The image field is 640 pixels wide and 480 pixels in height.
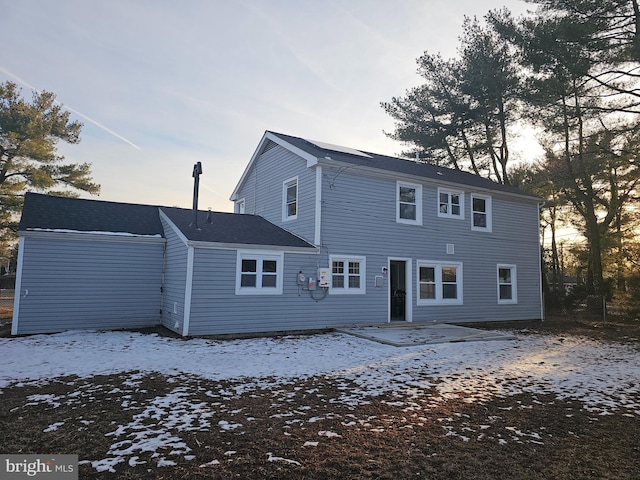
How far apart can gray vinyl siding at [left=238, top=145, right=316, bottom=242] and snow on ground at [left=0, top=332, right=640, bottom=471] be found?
13.6ft

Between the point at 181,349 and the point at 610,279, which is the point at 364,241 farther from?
the point at 610,279

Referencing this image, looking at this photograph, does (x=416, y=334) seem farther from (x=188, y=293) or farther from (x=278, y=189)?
(x=278, y=189)

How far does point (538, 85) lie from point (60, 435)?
19767 mm

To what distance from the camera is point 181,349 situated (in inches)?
344

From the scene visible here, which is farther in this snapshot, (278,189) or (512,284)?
(512,284)

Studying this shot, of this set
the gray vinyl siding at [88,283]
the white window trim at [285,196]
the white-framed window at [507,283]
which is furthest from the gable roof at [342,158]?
the gray vinyl siding at [88,283]

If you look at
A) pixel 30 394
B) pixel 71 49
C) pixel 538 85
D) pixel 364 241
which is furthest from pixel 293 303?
pixel 538 85

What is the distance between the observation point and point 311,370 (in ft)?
23.2

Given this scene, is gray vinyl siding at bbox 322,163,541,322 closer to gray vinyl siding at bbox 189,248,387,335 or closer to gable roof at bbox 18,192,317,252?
gray vinyl siding at bbox 189,248,387,335

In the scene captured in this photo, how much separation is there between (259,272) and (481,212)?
9.83 meters

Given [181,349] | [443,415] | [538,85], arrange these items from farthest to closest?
[538,85], [181,349], [443,415]

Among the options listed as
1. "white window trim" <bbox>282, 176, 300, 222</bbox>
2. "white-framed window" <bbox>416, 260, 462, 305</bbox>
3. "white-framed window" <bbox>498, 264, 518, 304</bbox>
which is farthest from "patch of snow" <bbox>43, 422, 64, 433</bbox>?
"white-framed window" <bbox>498, 264, 518, 304</bbox>

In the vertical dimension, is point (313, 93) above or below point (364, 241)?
above

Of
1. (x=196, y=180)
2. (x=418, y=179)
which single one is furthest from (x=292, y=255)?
(x=418, y=179)
